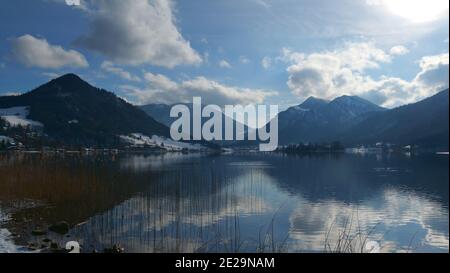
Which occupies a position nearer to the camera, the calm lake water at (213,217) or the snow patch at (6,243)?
the snow patch at (6,243)

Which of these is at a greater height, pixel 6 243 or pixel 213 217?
pixel 6 243

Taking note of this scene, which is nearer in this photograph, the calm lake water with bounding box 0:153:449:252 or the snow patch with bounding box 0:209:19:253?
the snow patch with bounding box 0:209:19:253

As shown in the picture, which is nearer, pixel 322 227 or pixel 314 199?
pixel 322 227

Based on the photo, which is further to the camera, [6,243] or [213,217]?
[213,217]

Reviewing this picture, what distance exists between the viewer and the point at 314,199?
5281 centimetres

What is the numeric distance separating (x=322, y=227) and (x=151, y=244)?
15.7m

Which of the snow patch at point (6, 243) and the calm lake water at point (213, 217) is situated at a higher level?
the snow patch at point (6, 243)

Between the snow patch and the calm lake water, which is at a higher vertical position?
the snow patch
